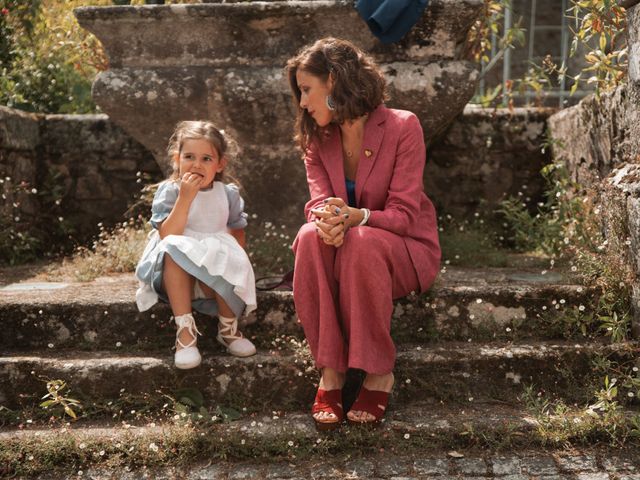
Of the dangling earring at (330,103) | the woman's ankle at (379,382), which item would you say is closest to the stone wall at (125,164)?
the dangling earring at (330,103)

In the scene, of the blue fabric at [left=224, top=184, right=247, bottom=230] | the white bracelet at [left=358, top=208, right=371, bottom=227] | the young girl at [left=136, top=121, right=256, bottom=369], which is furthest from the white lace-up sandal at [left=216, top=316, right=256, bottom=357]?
the white bracelet at [left=358, top=208, right=371, bottom=227]

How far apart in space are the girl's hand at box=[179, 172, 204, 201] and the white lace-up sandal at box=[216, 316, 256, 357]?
0.53 metres

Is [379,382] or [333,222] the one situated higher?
[333,222]

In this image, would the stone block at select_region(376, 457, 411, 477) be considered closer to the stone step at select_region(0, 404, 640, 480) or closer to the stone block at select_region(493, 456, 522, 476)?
the stone step at select_region(0, 404, 640, 480)

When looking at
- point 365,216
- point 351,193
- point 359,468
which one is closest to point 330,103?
point 351,193

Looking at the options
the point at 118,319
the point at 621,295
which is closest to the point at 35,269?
the point at 118,319

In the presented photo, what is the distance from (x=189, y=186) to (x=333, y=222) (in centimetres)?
71

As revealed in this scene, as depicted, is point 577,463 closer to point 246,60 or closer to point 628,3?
point 628,3

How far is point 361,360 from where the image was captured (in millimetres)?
2670

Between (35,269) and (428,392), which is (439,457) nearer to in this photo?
(428,392)

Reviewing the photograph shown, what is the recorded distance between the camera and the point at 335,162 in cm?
312

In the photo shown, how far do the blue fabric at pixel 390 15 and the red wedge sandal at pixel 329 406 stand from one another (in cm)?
215

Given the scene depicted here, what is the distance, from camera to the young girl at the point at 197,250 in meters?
2.94

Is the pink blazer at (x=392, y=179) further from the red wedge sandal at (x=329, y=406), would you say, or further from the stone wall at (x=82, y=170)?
the stone wall at (x=82, y=170)
